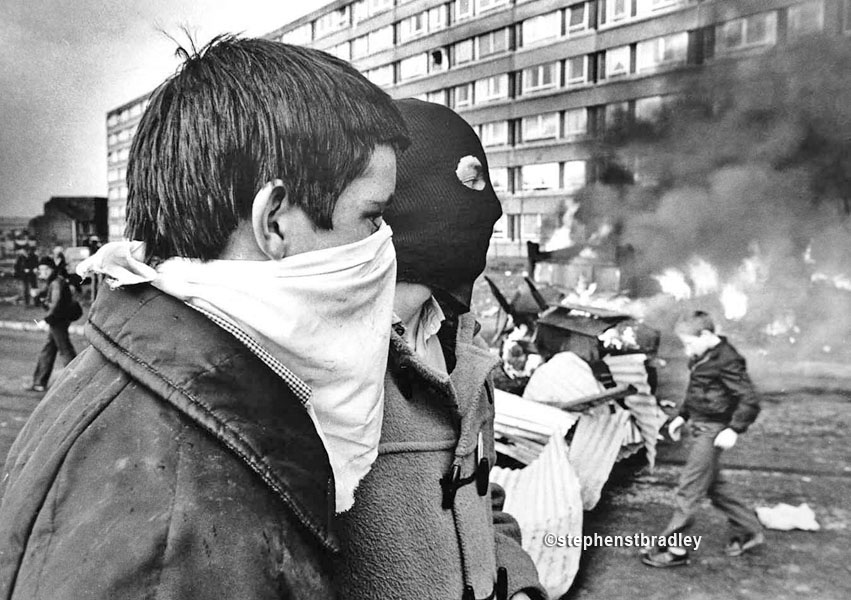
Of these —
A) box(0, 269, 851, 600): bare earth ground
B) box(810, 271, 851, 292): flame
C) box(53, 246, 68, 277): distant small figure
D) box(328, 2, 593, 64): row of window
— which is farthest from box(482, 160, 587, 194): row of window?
box(53, 246, 68, 277): distant small figure

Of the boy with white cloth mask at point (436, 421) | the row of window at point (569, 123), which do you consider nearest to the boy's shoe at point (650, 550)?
the boy with white cloth mask at point (436, 421)

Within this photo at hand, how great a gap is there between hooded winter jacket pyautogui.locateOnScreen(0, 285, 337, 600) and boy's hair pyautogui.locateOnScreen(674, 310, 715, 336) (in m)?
2.12

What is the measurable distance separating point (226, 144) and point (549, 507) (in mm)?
2164

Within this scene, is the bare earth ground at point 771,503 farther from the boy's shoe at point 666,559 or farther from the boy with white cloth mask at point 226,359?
the boy with white cloth mask at point 226,359

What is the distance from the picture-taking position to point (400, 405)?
1.35m

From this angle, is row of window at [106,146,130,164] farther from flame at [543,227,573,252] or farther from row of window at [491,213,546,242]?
flame at [543,227,573,252]

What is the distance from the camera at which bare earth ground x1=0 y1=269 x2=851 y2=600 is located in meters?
2.55

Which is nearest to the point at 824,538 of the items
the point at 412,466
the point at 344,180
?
the point at 412,466

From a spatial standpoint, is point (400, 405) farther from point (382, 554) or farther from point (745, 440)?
point (745, 440)

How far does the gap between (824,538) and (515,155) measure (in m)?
1.71

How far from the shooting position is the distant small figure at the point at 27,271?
2949 millimetres

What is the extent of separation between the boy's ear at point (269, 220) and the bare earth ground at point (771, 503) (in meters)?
2.08

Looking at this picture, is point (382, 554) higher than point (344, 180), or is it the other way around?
point (344, 180)

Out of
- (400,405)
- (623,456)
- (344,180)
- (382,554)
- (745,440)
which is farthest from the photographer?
(623,456)
